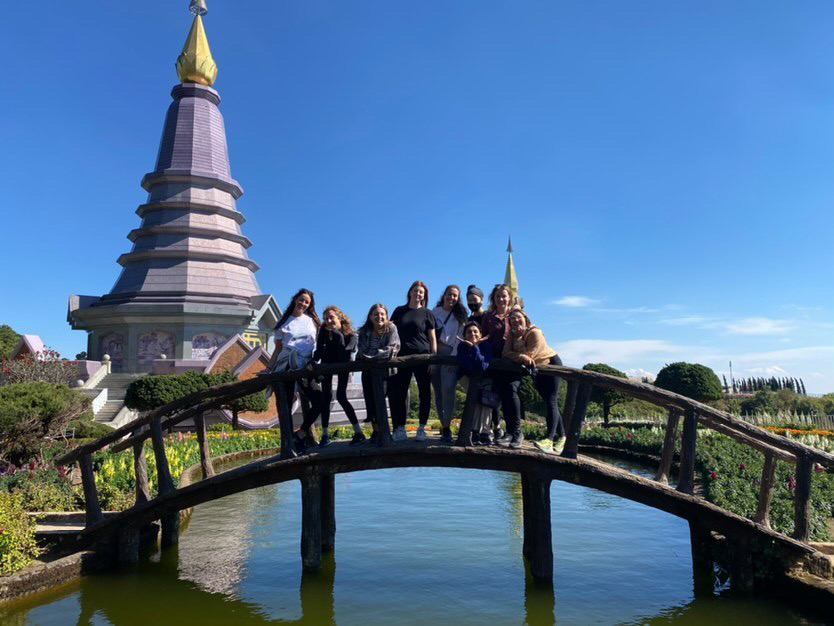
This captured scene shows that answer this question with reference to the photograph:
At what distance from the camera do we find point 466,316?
330 inches

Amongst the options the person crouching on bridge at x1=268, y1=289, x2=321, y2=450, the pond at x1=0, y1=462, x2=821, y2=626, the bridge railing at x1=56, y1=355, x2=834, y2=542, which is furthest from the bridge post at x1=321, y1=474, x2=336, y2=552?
the bridge railing at x1=56, y1=355, x2=834, y2=542

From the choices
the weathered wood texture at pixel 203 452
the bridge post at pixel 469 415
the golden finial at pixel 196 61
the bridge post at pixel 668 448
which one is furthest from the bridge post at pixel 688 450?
the golden finial at pixel 196 61

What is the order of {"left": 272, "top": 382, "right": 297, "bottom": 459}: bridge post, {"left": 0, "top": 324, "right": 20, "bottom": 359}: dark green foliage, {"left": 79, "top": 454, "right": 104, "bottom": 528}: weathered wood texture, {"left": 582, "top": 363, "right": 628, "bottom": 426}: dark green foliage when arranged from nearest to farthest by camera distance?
{"left": 272, "top": 382, "right": 297, "bottom": 459}: bridge post < {"left": 79, "top": 454, "right": 104, "bottom": 528}: weathered wood texture < {"left": 582, "top": 363, "right": 628, "bottom": 426}: dark green foliage < {"left": 0, "top": 324, "right": 20, "bottom": 359}: dark green foliage

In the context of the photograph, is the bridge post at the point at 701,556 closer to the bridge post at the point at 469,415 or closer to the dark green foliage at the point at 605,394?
the bridge post at the point at 469,415

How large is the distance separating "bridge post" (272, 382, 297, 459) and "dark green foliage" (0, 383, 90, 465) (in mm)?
7199

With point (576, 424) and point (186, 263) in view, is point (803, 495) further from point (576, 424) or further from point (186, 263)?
point (186, 263)

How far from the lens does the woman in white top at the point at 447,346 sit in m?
7.94

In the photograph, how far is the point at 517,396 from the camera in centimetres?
788

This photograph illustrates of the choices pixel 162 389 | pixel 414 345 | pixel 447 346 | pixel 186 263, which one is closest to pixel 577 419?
pixel 447 346

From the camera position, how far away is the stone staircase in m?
25.4

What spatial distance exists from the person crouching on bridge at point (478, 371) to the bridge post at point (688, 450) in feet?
7.55

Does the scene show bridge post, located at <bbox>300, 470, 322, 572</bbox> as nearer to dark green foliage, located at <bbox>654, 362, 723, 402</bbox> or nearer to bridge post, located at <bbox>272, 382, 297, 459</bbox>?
bridge post, located at <bbox>272, 382, 297, 459</bbox>

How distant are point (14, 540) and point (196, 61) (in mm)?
38662

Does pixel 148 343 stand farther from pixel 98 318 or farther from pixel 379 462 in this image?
pixel 379 462
